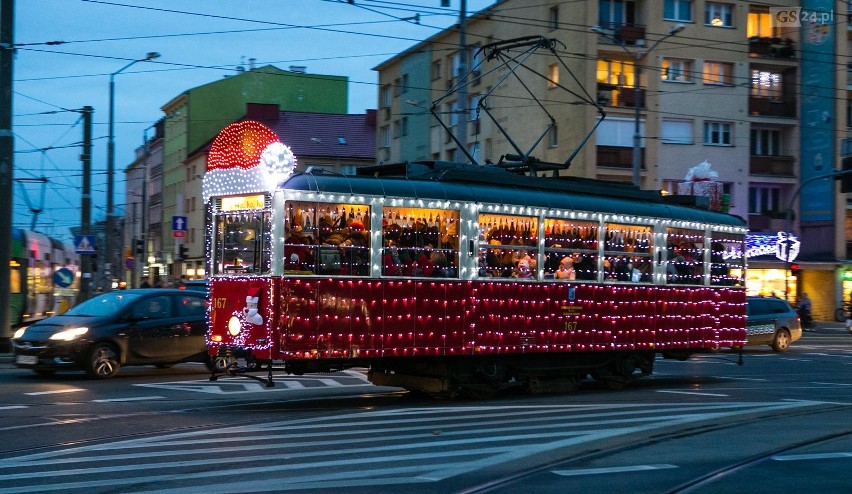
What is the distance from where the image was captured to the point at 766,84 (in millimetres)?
52656

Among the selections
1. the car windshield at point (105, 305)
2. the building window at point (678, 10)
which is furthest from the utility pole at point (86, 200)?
the building window at point (678, 10)

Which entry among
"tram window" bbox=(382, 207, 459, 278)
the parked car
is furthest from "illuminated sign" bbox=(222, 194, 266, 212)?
the parked car

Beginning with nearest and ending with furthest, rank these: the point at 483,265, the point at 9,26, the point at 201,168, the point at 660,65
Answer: the point at 483,265 → the point at 9,26 → the point at 660,65 → the point at 201,168

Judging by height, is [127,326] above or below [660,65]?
below

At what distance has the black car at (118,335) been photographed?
19.0 meters

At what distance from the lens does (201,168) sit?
80375 millimetres

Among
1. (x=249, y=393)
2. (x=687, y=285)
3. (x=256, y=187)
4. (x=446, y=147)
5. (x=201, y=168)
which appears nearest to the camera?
(x=256, y=187)

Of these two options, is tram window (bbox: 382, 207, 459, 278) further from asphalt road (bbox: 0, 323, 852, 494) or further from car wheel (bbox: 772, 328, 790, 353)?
car wheel (bbox: 772, 328, 790, 353)

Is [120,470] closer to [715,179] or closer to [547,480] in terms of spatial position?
[547,480]

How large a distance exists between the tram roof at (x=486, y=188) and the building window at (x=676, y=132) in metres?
31.0

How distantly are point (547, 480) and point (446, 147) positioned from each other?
48427mm

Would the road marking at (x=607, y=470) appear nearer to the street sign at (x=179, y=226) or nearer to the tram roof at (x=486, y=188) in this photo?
the tram roof at (x=486, y=188)

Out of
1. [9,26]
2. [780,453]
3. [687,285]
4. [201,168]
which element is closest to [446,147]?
[201,168]

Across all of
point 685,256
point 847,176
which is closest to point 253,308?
point 685,256
